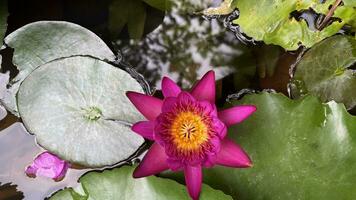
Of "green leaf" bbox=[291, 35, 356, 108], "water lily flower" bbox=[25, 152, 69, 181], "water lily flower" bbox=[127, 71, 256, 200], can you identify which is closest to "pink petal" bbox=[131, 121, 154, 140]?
"water lily flower" bbox=[127, 71, 256, 200]

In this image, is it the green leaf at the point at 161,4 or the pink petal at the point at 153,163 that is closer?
the pink petal at the point at 153,163

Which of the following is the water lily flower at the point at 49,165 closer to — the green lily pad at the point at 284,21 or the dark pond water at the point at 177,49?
the dark pond water at the point at 177,49

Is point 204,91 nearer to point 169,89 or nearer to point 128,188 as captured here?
point 169,89

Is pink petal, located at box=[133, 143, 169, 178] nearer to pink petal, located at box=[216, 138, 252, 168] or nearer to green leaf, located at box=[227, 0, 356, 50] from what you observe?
pink petal, located at box=[216, 138, 252, 168]

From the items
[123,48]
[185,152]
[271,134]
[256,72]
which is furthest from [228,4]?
[185,152]

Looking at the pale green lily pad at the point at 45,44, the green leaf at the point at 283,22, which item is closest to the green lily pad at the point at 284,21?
the green leaf at the point at 283,22

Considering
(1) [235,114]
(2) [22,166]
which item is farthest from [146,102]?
(2) [22,166]
